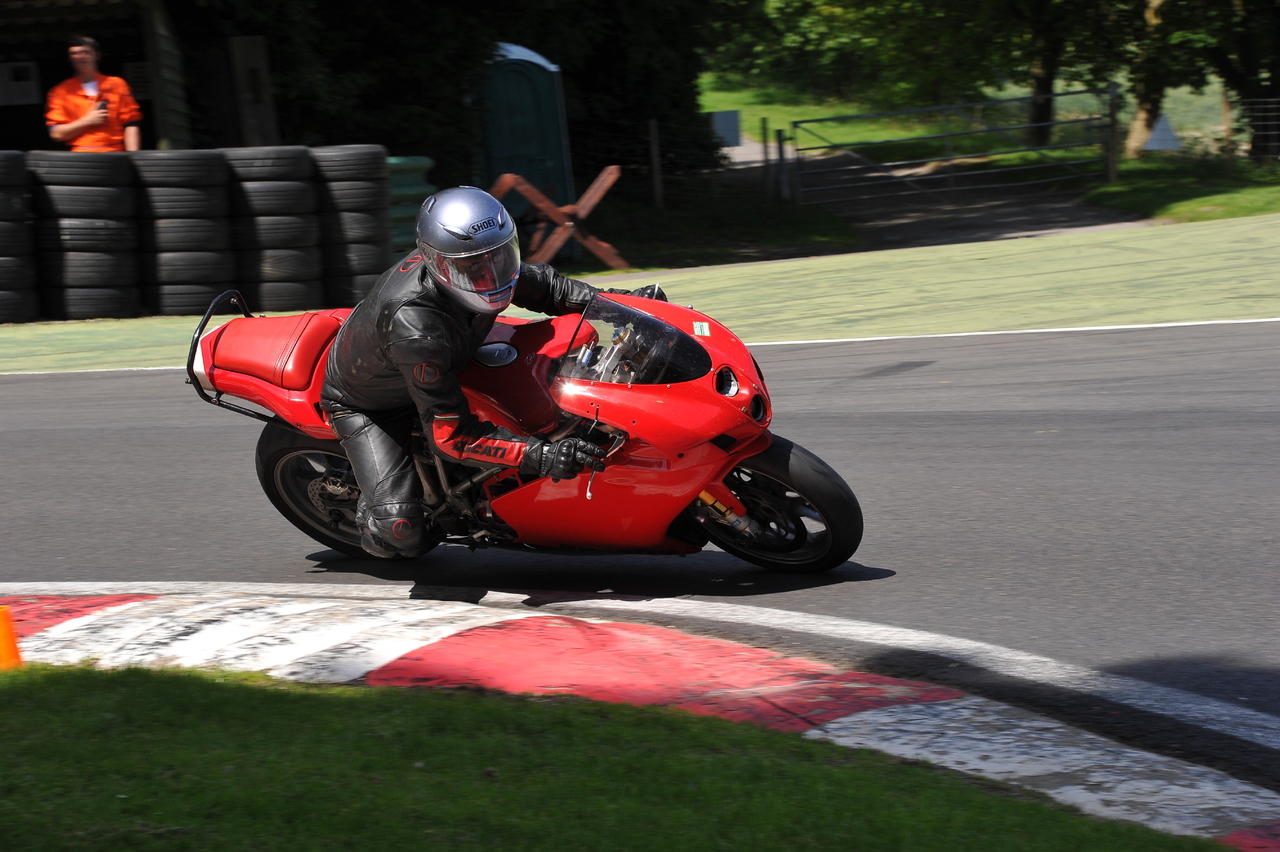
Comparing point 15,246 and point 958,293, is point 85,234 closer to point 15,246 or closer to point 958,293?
point 15,246

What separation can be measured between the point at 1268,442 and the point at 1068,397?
137 cm

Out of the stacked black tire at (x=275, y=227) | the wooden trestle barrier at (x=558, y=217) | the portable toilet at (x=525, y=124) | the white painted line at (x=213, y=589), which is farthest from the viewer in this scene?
the portable toilet at (x=525, y=124)

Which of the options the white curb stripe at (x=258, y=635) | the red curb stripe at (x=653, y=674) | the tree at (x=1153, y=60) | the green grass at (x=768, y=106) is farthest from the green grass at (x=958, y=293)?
the green grass at (x=768, y=106)

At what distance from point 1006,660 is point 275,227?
31.4 ft

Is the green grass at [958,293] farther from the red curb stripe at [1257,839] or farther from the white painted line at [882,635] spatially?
the red curb stripe at [1257,839]

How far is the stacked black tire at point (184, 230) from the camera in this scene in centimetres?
1175

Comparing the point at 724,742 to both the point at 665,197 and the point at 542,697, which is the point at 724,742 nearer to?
the point at 542,697

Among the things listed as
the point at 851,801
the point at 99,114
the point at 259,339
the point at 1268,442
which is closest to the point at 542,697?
the point at 851,801

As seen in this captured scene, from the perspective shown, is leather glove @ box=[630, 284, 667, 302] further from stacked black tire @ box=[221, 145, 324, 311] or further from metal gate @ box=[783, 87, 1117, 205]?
metal gate @ box=[783, 87, 1117, 205]

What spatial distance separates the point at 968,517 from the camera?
5836 millimetres

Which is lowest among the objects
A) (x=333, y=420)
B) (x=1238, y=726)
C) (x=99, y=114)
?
(x=1238, y=726)

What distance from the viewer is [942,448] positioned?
275 inches

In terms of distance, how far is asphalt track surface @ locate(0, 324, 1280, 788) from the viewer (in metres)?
4.40

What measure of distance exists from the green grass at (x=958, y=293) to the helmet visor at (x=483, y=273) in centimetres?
626
